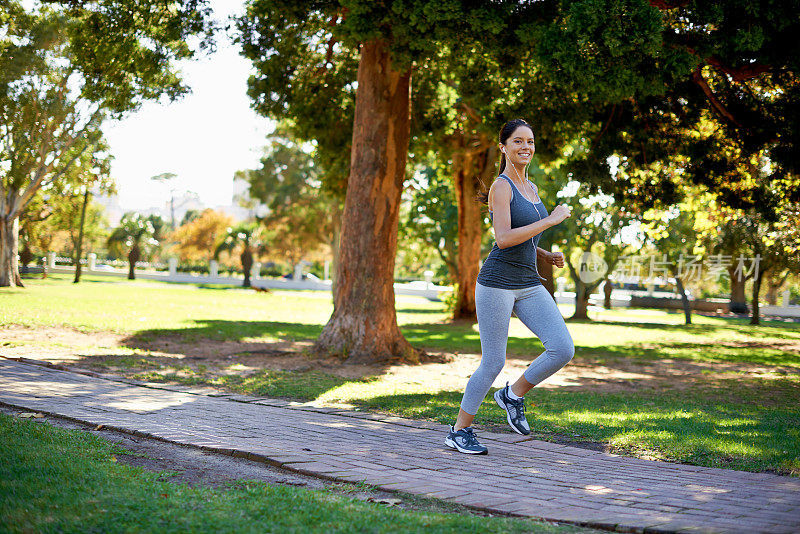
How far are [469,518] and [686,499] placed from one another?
1.32 meters

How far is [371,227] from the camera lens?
11281 mm

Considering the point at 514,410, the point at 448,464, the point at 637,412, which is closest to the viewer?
the point at 448,464

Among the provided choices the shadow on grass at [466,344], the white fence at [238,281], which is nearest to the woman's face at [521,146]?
the shadow on grass at [466,344]

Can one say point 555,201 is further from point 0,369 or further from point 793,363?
point 0,369

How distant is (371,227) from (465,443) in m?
6.76

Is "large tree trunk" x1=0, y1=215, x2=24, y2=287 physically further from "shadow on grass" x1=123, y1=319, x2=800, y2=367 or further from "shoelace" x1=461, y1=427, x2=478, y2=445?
"shoelace" x1=461, y1=427, x2=478, y2=445

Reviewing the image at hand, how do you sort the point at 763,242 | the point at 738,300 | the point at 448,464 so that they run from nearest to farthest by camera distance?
the point at 448,464, the point at 763,242, the point at 738,300

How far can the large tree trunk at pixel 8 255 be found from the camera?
27.1m

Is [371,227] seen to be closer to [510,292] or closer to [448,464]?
[510,292]

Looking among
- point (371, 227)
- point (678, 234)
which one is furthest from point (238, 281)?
point (371, 227)

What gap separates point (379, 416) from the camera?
21.0ft

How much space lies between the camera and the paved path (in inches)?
139

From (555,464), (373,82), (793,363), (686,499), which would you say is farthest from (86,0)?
(793,363)

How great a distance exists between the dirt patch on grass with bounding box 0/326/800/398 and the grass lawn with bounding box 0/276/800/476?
3 centimetres
